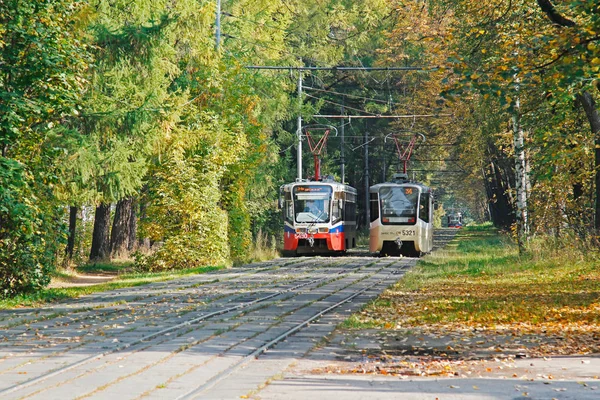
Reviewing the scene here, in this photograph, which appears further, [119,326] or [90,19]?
[90,19]

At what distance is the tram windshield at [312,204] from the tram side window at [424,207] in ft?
11.9

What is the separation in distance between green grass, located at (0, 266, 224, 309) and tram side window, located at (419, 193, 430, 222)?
38.8 ft

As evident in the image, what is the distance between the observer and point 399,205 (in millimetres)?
39688

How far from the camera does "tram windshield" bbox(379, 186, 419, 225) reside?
39.6 m

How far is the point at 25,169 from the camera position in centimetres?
1806

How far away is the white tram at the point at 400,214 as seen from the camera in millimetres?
39594

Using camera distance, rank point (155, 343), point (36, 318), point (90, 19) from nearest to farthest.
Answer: point (155, 343)
point (36, 318)
point (90, 19)

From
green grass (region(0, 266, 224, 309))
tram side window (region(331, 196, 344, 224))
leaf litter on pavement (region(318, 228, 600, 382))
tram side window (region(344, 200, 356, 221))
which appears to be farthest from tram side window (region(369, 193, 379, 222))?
leaf litter on pavement (region(318, 228, 600, 382))

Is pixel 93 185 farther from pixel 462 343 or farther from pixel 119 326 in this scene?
pixel 462 343

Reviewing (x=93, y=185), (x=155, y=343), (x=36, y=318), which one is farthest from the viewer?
(x=93, y=185)

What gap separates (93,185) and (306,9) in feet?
106

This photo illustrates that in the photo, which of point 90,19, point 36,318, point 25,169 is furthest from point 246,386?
point 90,19

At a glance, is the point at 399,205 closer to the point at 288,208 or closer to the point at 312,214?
the point at 312,214

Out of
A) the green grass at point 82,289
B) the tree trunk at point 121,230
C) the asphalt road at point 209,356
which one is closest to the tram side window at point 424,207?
the tree trunk at point 121,230
